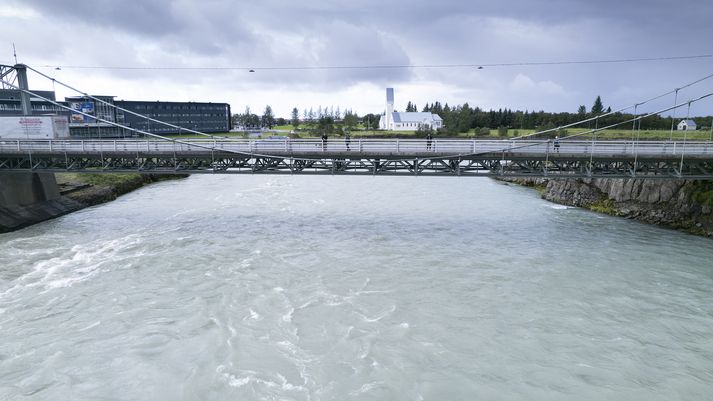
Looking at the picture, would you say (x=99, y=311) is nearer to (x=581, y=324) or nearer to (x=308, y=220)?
(x=308, y=220)

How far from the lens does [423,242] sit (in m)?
23.4

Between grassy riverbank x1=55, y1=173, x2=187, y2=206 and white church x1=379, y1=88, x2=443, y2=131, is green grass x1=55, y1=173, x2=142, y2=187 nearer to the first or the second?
grassy riverbank x1=55, y1=173, x2=187, y2=206

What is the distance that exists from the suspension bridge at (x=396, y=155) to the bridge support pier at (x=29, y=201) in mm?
988

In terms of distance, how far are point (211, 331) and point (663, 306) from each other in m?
16.5

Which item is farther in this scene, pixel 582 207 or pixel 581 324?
pixel 582 207

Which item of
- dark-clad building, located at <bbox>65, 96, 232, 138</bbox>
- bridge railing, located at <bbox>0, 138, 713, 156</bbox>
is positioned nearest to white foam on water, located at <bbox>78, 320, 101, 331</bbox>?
bridge railing, located at <bbox>0, 138, 713, 156</bbox>

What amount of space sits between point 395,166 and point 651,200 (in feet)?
59.1

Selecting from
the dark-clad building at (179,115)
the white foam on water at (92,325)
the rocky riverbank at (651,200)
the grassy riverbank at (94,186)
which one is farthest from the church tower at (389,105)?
the white foam on water at (92,325)

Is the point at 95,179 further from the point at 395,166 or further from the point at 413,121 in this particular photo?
the point at 413,121

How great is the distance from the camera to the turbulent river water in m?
11.1

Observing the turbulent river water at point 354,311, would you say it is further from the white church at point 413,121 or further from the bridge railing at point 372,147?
the white church at point 413,121

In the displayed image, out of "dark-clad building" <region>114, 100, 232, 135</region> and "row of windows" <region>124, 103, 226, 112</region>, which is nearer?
"dark-clad building" <region>114, 100, 232, 135</region>

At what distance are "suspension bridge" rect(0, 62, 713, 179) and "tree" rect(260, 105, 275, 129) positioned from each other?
138822mm

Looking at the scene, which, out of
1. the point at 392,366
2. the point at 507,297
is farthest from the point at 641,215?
the point at 392,366
